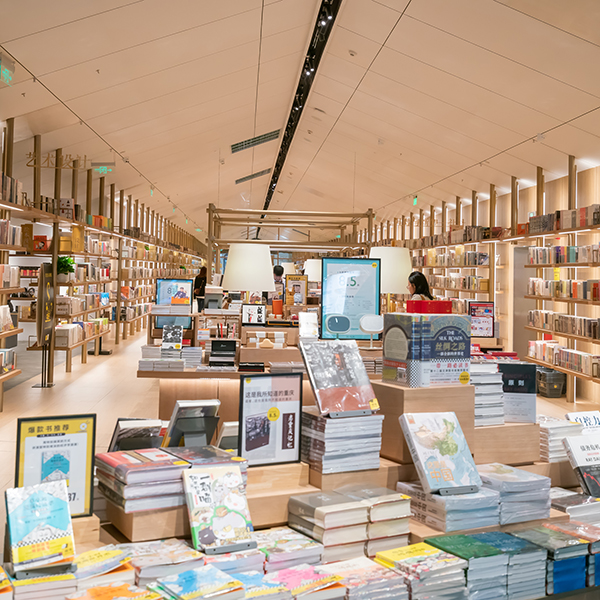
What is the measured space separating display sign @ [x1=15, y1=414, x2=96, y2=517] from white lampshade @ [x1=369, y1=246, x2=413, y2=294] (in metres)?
4.26

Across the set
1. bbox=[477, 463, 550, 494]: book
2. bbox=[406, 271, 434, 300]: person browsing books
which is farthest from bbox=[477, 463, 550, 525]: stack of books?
bbox=[406, 271, 434, 300]: person browsing books

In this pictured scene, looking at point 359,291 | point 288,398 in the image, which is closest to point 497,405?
point 288,398

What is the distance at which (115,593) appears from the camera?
1.68m

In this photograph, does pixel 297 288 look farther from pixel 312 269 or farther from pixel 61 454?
pixel 61 454

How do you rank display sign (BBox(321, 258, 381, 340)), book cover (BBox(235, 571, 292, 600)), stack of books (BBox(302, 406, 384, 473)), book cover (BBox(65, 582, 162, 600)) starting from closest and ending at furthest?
book cover (BBox(65, 582, 162, 600))
book cover (BBox(235, 571, 292, 600))
stack of books (BBox(302, 406, 384, 473))
display sign (BBox(321, 258, 381, 340))

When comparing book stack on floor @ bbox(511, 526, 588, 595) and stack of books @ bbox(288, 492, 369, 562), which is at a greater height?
stack of books @ bbox(288, 492, 369, 562)

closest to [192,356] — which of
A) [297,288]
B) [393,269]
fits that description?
[393,269]

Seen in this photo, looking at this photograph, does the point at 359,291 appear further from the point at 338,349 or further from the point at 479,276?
the point at 479,276

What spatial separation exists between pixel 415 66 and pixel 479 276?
5793mm

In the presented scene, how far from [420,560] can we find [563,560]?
0.62m

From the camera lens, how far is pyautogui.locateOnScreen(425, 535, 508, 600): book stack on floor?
2.10 metres

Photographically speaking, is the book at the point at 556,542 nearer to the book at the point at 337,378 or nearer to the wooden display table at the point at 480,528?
the wooden display table at the point at 480,528

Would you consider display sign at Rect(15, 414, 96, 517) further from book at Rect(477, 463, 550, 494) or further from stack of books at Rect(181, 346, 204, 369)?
stack of books at Rect(181, 346, 204, 369)

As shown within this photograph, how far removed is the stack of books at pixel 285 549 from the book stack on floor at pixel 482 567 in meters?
0.47
